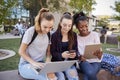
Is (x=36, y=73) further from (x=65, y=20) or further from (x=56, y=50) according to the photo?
(x=65, y=20)

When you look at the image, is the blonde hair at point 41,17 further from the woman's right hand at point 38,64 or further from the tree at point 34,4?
the tree at point 34,4

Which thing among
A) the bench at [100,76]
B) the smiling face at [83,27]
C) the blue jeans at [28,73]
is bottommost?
the bench at [100,76]

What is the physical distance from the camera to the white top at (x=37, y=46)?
3.14m

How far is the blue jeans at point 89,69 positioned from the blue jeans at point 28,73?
2.91ft

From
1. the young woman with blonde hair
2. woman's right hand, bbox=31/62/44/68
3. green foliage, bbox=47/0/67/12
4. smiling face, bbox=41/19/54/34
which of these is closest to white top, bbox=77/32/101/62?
the young woman with blonde hair

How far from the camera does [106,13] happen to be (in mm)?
39062

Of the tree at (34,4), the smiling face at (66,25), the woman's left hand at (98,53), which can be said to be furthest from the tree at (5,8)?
the tree at (34,4)

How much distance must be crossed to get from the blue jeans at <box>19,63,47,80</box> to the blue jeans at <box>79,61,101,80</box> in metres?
0.89

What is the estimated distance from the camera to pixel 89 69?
11.9 feet

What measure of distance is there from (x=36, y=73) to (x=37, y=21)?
2.30 feet

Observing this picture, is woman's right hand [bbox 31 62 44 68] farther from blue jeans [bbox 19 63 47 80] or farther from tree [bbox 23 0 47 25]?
tree [bbox 23 0 47 25]

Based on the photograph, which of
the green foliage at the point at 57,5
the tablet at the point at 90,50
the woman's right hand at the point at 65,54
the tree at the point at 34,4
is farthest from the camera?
the tree at the point at 34,4

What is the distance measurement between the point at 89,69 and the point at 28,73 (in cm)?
106

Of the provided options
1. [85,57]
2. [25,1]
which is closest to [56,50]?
[85,57]
